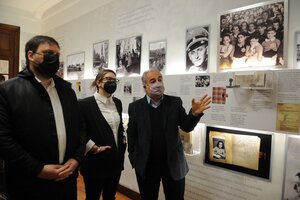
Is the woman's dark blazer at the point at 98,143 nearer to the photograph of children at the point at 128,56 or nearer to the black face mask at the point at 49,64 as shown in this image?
the black face mask at the point at 49,64

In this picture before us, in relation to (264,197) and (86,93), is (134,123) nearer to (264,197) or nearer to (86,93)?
(264,197)

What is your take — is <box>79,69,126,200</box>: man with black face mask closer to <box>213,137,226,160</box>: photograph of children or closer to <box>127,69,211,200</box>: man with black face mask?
<box>127,69,211,200</box>: man with black face mask

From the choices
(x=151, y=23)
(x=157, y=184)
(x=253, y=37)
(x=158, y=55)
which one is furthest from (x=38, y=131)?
(x=151, y=23)

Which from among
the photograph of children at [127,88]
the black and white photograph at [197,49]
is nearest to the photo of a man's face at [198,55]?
the black and white photograph at [197,49]

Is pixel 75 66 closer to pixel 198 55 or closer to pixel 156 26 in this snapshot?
pixel 156 26

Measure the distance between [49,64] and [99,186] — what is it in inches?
46.1

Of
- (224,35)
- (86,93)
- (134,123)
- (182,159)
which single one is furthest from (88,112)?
(86,93)

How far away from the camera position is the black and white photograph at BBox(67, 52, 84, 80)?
4683mm

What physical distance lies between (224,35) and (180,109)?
35.4 inches

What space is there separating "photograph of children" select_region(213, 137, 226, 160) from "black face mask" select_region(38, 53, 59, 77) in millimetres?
1702

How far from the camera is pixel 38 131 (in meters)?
1.45

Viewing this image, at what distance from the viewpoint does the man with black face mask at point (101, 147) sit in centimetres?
214

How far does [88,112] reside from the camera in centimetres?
217

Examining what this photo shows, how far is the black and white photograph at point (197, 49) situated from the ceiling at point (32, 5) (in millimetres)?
3723
